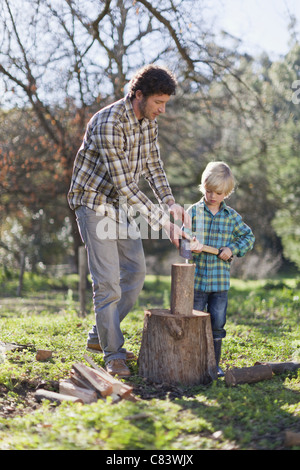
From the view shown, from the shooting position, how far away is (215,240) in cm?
446

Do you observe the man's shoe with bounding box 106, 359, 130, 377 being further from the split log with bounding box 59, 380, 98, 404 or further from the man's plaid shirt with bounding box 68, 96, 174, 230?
the man's plaid shirt with bounding box 68, 96, 174, 230

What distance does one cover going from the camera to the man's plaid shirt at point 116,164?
158 inches

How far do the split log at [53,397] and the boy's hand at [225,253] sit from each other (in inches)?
65.2

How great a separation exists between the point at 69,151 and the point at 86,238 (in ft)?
23.0

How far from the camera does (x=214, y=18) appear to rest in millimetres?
9094

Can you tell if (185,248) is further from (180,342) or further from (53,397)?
(53,397)

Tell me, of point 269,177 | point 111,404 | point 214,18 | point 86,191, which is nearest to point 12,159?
point 214,18

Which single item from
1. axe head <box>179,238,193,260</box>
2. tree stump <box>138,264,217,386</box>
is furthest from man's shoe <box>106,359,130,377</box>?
axe head <box>179,238,193,260</box>

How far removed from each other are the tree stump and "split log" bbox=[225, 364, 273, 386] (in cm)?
18

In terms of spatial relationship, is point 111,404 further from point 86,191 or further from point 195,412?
point 86,191

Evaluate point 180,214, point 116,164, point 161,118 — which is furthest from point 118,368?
point 161,118

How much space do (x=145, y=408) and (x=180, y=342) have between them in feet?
2.97

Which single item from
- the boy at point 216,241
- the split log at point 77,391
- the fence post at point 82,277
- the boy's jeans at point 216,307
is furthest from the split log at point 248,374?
the fence post at point 82,277

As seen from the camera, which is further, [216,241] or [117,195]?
[216,241]
